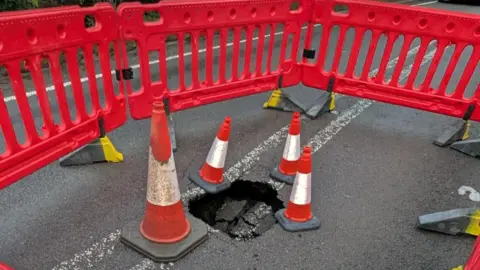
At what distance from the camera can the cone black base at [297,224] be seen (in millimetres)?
3168

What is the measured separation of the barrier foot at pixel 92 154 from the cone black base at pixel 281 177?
5.16 ft

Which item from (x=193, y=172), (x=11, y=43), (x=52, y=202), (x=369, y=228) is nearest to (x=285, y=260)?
(x=369, y=228)

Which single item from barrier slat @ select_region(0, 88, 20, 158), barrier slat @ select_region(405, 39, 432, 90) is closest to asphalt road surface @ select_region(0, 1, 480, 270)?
barrier slat @ select_region(0, 88, 20, 158)

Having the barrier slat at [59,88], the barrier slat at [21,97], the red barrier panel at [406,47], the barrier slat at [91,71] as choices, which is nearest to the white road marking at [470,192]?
the red barrier panel at [406,47]

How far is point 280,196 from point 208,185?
64cm

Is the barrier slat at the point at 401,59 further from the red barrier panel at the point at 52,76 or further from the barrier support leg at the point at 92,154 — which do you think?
the barrier support leg at the point at 92,154

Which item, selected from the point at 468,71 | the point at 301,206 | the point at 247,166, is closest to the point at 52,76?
the point at 247,166

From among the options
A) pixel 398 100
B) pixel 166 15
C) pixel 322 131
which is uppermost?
pixel 166 15

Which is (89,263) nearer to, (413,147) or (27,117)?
(27,117)

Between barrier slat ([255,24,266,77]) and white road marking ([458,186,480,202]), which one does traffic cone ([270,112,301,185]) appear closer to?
barrier slat ([255,24,266,77])

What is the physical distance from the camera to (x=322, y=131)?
190 inches

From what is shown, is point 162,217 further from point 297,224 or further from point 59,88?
point 59,88

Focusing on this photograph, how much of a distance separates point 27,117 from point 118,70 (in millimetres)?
951

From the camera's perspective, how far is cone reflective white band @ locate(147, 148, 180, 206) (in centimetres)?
275
